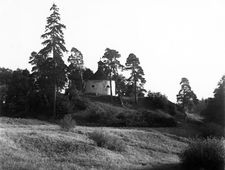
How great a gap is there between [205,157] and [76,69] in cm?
4702

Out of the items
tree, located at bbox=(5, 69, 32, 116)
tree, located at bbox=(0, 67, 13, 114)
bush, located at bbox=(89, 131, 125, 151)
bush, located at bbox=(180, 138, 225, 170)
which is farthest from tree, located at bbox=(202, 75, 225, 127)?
tree, located at bbox=(0, 67, 13, 114)

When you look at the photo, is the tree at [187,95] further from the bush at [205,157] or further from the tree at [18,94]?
the bush at [205,157]

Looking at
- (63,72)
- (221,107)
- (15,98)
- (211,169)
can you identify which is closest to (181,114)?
(221,107)

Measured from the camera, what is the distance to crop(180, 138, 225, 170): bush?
23188 mm

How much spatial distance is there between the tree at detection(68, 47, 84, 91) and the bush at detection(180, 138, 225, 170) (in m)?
45.2

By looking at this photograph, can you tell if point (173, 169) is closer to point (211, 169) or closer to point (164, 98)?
point (211, 169)

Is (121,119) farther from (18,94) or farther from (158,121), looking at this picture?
(18,94)

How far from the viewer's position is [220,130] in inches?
1656

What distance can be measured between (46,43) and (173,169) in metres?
32.8

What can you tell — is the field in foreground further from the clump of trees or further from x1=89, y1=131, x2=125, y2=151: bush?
the clump of trees

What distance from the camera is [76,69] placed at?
67562 mm

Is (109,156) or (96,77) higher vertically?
(96,77)

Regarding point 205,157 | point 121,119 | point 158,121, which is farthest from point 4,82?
point 205,157

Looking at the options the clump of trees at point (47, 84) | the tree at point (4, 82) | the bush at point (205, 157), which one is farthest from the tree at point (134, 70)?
the bush at point (205, 157)
